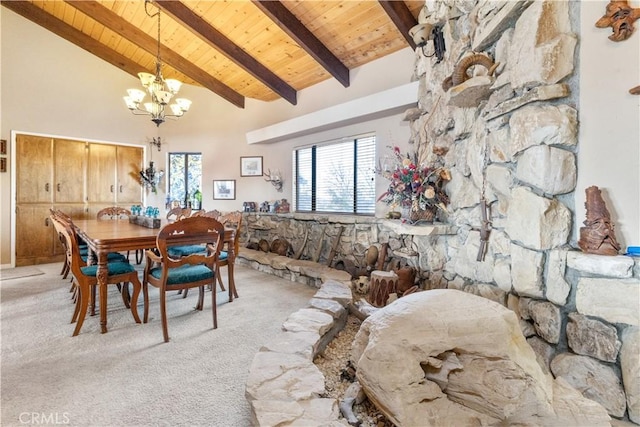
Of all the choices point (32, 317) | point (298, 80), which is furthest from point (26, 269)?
point (298, 80)

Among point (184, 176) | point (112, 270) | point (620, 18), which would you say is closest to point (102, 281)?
point (112, 270)

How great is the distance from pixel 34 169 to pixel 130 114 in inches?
71.0

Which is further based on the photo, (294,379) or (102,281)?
(102,281)

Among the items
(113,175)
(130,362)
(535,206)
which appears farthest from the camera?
(113,175)

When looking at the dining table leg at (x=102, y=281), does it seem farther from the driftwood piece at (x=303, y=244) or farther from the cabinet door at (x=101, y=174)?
the cabinet door at (x=101, y=174)

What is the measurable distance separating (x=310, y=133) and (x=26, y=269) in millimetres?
4893

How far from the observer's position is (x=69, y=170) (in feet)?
17.0

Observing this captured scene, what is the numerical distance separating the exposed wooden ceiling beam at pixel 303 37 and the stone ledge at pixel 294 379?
313 centimetres

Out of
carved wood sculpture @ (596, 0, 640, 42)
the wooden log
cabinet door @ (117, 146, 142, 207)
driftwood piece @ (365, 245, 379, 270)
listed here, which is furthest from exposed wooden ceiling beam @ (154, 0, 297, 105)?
carved wood sculpture @ (596, 0, 640, 42)

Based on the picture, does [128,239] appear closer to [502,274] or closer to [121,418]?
[121,418]

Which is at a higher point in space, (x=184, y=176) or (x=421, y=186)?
(x=184, y=176)

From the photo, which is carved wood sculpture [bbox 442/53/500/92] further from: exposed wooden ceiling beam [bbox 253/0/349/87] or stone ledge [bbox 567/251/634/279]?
exposed wooden ceiling beam [bbox 253/0/349/87]

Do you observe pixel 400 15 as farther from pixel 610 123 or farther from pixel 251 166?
pixel 251 166

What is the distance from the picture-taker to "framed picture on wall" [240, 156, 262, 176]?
5.65 m
